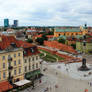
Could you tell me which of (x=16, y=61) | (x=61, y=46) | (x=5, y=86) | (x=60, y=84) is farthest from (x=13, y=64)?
(x=61, y=46)

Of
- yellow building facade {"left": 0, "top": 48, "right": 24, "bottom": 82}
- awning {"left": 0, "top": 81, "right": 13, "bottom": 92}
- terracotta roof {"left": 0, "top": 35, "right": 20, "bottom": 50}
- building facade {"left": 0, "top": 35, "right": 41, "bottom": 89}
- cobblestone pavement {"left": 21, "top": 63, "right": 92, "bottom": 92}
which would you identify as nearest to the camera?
awning {"left": 0, "top": 81, "right": 13, "bottom": 92}

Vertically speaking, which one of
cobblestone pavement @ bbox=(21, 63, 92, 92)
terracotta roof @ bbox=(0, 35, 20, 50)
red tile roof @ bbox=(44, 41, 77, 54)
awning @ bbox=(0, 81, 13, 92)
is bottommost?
cobblestone pavement @ bbox=(21, 63, 92, 92)

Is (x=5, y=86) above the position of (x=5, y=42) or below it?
below

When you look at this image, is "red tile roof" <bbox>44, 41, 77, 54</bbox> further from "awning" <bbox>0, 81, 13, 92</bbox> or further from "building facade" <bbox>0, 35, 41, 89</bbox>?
"awning" <bbox>0, 81, 13, 92</bbox>

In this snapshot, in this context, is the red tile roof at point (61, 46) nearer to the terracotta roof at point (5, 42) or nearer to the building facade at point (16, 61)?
the building facade at point (16, 61)

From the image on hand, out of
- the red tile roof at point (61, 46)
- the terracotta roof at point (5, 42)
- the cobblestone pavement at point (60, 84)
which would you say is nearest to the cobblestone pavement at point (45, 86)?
the cobblestone pavement at point (60, 84)

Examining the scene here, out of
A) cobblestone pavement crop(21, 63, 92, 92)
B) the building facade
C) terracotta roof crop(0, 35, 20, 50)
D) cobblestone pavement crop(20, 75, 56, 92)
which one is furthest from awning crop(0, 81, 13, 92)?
terracotta roof crop(0, 35, 20, 50)

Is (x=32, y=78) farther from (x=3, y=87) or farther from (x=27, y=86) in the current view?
(x=3, y=87)

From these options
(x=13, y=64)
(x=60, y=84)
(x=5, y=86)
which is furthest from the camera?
(x=60, y=84)

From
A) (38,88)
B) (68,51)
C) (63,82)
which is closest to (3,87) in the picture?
(38,88)

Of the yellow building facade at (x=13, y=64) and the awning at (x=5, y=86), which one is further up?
the yellow building facade at (x=13, y=64)

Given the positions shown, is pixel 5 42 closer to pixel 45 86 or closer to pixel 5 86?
pixel 5 86
